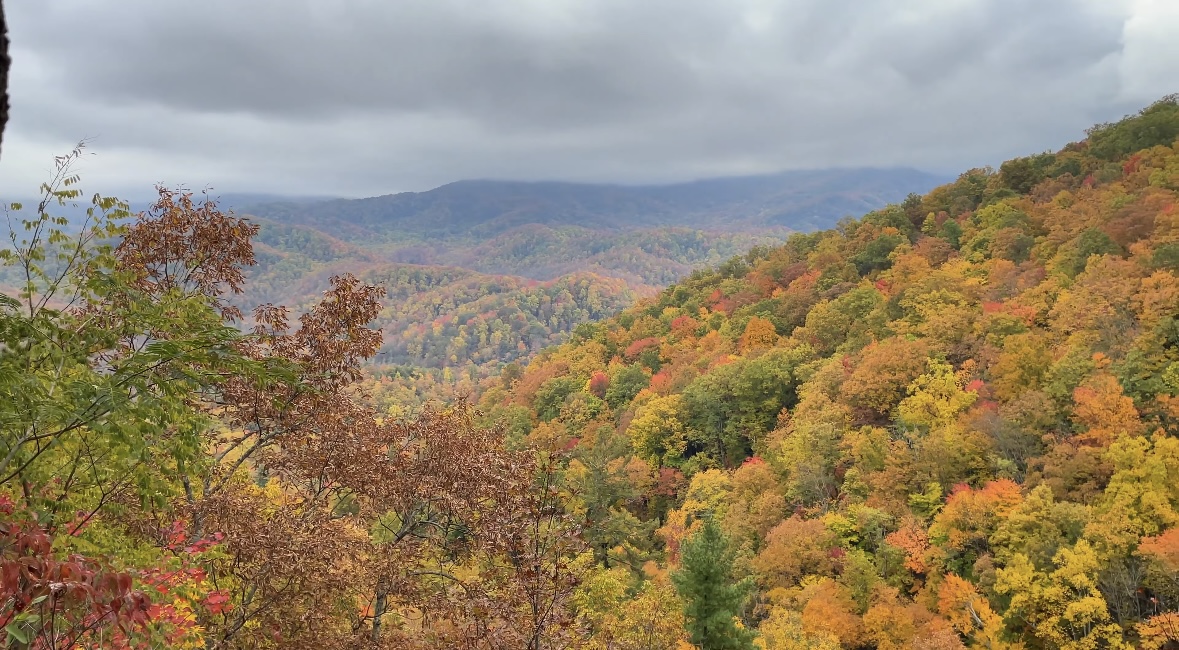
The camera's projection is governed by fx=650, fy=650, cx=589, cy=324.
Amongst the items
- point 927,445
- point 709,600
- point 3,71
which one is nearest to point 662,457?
point 927,445

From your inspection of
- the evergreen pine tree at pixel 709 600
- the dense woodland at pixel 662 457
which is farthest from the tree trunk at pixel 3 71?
the evergreen pine tree at pixel 709 600

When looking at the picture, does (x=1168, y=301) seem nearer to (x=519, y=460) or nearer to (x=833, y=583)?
(x=833, y=583)

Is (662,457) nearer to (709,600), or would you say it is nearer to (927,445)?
(927,445)

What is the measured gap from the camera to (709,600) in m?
22.3

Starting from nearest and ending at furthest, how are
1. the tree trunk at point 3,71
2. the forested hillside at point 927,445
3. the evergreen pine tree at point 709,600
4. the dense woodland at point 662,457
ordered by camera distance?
1. the tree trunk at point 3,71
2. the dense woodland at point 662,457
3. the evergreen pine tree at point 709,600
4. the forested hillside at point 927,445

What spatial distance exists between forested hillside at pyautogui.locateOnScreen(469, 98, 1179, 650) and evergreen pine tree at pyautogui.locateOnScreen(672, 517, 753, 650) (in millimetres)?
76

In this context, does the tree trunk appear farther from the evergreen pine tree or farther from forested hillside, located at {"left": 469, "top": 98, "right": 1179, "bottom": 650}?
the evergreen pine tree

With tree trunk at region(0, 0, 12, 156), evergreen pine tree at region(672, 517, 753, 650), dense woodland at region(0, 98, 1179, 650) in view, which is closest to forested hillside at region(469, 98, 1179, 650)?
evergreen pine tree at region(672, 517, 753, 650)

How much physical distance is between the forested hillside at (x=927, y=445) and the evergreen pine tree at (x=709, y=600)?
0.25 ft

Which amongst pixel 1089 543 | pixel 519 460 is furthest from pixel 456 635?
pixel 1089 543

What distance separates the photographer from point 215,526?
922 centimetres

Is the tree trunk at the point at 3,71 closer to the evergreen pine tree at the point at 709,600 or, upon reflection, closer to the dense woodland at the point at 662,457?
the dense woodland at the point at 662,457

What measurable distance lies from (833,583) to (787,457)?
543 inches

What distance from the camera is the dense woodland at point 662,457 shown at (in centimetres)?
587
